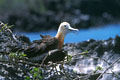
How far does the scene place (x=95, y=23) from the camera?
16203 millimetres

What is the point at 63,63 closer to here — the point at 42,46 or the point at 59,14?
the point at 42,46

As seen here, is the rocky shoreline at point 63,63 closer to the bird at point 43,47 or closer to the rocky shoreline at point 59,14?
the bird at point 43,47

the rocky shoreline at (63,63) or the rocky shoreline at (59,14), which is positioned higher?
the rocky shoreline at (59,14)

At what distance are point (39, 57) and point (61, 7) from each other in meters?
13.7

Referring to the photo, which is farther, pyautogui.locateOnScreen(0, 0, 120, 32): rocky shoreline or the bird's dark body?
pyautogui.locateOnScreen(0, 0, 120, 32): rocky shoreline

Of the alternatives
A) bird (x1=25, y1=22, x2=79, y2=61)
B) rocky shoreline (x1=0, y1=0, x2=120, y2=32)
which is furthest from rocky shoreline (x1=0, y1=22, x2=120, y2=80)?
rocky shoreline (x1=0, y1=0, x2=120, y2=32)

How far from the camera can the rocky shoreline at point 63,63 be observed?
3102 millimetres

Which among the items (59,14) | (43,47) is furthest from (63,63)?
(59,14)

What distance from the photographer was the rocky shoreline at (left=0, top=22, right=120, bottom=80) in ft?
10.2

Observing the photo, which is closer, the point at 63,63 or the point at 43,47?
the point at 63,63

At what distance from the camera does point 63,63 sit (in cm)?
317

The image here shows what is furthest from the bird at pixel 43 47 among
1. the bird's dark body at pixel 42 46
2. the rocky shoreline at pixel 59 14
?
the rocky shoreline at pixel 59 14

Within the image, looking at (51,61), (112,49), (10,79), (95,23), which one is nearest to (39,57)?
(51,61)

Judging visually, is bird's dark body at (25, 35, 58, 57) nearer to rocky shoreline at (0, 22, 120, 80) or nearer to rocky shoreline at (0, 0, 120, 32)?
rocky shoreline at (0, 22, 120, 80)
